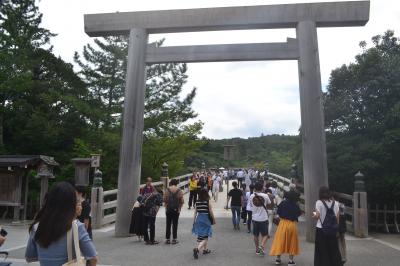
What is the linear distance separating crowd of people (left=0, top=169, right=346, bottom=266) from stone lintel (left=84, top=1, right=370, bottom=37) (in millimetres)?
4204

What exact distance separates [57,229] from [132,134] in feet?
24.5

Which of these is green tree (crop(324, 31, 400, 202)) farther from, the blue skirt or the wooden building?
the wooden building

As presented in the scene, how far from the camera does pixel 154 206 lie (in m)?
9.70

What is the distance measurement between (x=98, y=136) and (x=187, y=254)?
13245mm

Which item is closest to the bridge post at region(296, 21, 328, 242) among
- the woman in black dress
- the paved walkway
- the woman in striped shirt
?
the paved walkway

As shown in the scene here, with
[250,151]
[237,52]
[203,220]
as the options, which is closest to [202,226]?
[203,220]

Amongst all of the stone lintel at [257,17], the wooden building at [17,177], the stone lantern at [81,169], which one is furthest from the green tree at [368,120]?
the wooden building at [17,177]

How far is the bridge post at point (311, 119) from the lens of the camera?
31.4 ft

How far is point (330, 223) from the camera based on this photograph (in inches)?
251

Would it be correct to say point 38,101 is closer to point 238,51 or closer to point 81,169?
point 81,169

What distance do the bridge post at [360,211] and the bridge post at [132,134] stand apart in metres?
6.33

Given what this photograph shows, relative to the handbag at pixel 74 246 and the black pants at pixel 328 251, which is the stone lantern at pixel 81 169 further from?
the handbag at pixel 74 246

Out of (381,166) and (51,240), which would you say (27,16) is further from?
(51,240)

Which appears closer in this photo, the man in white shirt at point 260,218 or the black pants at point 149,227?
the man in white shirt at point 260,218
